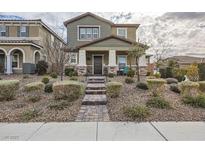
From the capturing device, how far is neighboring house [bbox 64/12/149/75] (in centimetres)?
2438

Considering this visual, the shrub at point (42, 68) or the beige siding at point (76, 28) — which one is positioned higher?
the beige siding at point (76, 28)

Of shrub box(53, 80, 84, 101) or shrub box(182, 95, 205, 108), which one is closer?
shrub box(182, 95, 205, 108)

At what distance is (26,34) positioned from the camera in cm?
2991

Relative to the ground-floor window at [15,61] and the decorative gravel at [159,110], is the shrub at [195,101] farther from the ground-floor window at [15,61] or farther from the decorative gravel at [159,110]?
the ground-floor window at [15,61]

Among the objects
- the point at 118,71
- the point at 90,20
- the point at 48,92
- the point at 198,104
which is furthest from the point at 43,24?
the point at 198,104

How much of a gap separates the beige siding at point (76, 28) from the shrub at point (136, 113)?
63.9 feet

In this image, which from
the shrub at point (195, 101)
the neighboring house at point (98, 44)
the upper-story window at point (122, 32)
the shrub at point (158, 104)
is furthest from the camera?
the upper-story window at point (122, 32)

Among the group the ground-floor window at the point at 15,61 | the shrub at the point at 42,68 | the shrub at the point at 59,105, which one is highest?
the ground-floor window at the point at 15,61

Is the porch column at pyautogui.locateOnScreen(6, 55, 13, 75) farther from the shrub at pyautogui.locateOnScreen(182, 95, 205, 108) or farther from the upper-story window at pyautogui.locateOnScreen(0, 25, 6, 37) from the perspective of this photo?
the shrub at pyautogui.locateOnScreen(182, 95, 205, 108)

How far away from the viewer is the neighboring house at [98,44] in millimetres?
24375

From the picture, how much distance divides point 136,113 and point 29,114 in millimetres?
4009

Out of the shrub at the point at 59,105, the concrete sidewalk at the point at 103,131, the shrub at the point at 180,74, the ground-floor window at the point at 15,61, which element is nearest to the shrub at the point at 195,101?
the concrete sidewalk at the point at 103,131

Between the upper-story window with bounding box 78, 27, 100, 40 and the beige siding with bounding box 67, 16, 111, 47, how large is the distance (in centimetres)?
45

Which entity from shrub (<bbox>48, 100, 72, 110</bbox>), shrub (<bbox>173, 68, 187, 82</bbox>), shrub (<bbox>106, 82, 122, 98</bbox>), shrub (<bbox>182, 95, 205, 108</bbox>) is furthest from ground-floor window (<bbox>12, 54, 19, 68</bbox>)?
shrub (<bbox>182, 95, 205, 108</bbox>)
